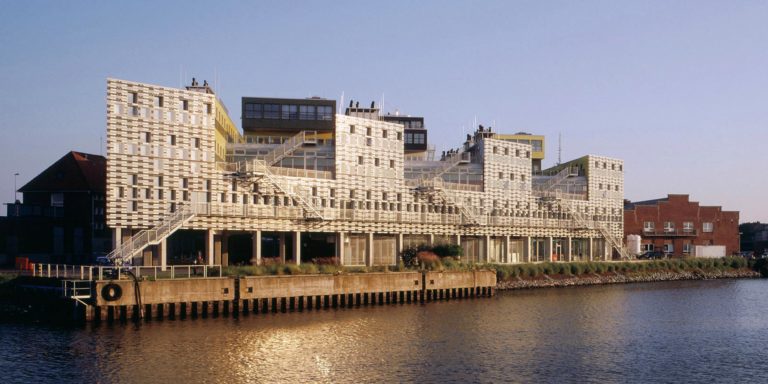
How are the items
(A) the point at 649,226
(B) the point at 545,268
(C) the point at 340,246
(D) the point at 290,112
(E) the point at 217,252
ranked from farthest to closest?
(A) the point at 649,226
(D) the point at 290,112
(B) the point at 545,268
(C) the point at 340,246
(E) the point at 217,252

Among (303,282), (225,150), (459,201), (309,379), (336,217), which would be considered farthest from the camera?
(459,201)

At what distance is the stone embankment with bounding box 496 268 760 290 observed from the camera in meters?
92.9

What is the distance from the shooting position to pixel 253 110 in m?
114

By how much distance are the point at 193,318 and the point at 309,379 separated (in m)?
22.7

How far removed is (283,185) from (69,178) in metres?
28.2

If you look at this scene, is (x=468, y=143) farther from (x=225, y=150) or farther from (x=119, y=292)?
(x=119, y=292)

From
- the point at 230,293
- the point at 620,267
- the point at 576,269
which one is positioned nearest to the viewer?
the point at 230,293

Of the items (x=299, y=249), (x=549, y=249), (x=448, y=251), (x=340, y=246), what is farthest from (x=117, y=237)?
(x=549, y=249)

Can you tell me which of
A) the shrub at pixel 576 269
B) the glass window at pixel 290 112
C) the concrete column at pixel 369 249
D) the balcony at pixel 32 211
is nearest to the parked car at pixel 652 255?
the shrub at pixel 576 269

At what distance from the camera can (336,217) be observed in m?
85.2

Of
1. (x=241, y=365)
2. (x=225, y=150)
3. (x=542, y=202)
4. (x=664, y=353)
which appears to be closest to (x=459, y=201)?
(x=542, y=202)

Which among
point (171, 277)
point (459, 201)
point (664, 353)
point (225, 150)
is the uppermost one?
point (225, 150)

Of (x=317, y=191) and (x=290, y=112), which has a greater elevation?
(x=290, y=112)

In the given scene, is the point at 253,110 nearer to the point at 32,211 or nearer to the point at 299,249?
the point at 32,211
